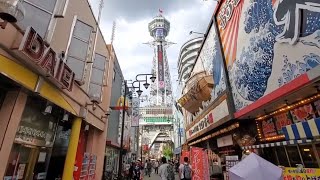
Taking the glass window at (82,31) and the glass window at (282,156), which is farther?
the glass window at (82,31)

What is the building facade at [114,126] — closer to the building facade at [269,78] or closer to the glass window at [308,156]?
the building facade at [269,78]

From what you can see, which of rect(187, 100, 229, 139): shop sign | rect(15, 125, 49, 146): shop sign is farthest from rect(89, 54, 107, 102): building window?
rect(187, 100, 229, 139): shop sign

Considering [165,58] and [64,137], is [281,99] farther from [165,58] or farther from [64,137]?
[165,58]

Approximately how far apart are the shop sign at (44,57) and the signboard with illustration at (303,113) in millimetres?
6949

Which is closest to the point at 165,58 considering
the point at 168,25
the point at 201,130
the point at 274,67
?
the point at 168,25

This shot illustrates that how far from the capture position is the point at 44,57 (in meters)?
4.91

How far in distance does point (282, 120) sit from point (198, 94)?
7.11m

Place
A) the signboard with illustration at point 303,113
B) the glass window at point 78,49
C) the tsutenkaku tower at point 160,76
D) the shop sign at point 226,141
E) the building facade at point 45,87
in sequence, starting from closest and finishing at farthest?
the building facade at point 45,87 → the signboard with illustration at point 303,113 → the glass window at point 78,49 → the shop sign at point 226,141 → the tsutenkaku tower at point 160,76

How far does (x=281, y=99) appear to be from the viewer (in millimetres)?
6199

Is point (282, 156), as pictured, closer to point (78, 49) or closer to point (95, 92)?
point (95, 92)

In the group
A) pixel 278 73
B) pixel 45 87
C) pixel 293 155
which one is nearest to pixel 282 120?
pixel 293 155

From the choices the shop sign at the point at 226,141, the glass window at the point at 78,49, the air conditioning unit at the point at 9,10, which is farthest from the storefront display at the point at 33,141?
the shop sign at the point at 226,141

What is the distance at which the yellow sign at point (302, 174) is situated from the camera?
470 cm

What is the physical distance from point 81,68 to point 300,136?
23.8ft
